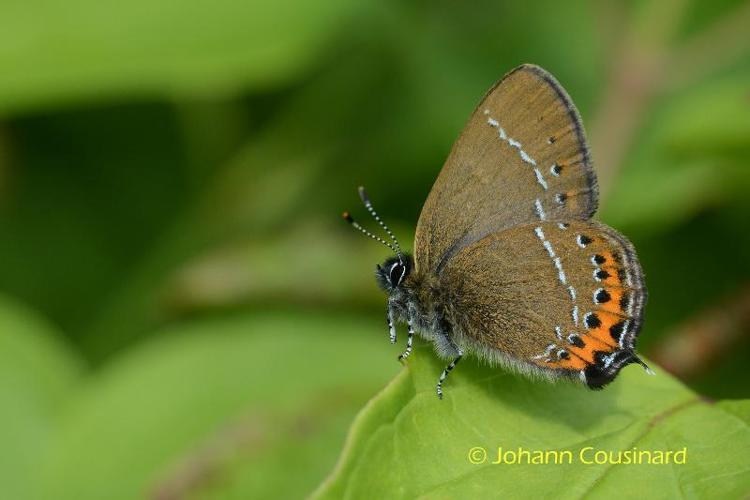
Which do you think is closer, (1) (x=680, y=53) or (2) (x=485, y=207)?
(2) (x=485, y=207)

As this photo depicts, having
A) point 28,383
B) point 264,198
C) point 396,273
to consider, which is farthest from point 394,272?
point 264,198

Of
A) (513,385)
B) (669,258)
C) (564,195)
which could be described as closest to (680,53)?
(669,258)

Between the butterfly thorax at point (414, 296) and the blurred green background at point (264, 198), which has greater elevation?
the blurred green background at point (264, 198)

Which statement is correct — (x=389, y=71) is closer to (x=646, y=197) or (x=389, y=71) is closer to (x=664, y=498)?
(x=646, y=197)

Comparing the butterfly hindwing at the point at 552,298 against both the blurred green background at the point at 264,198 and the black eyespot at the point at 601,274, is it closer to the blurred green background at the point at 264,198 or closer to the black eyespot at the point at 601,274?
the black eyespot at the point at 601,274

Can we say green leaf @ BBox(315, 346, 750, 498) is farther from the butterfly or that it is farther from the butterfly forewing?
the butterfly forewing

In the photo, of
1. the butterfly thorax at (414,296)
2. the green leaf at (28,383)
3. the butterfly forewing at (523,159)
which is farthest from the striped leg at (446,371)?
A: the green leaf at (28,383)
